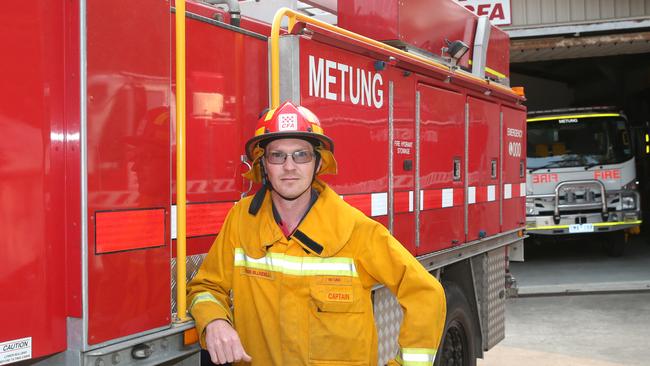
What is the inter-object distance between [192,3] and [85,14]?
71cm

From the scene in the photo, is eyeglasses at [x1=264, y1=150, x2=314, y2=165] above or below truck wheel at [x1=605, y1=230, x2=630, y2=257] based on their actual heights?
above

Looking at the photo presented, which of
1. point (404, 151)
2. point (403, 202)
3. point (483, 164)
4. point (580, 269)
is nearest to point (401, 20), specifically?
point (404, 151)

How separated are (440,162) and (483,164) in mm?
893

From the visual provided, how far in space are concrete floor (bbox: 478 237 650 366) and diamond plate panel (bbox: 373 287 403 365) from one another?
115 inches

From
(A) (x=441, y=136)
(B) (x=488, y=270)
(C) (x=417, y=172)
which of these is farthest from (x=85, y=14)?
(B) (x=488, y=270)

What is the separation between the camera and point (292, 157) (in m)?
2.61

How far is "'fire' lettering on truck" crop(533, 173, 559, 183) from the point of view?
13.5 m

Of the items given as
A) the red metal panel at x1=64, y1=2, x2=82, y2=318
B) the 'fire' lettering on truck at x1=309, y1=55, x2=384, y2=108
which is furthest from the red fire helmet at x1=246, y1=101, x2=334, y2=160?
the 'fire' lettering on truck at x1=309, y1=55, x2=384, y2=108

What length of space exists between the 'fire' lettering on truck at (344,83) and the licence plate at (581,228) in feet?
33.3

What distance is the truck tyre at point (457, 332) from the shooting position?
16.6 feet

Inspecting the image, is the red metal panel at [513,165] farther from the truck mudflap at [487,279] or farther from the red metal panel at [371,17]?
the red metal panel at [371,17]

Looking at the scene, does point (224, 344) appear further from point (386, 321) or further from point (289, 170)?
point (386, 321)

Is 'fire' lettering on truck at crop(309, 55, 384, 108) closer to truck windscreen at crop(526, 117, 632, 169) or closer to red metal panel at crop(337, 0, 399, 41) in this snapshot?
red metal panel at crop(337, 0, 399, 41)

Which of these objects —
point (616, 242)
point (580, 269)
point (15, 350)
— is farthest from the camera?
point (616, 242)
